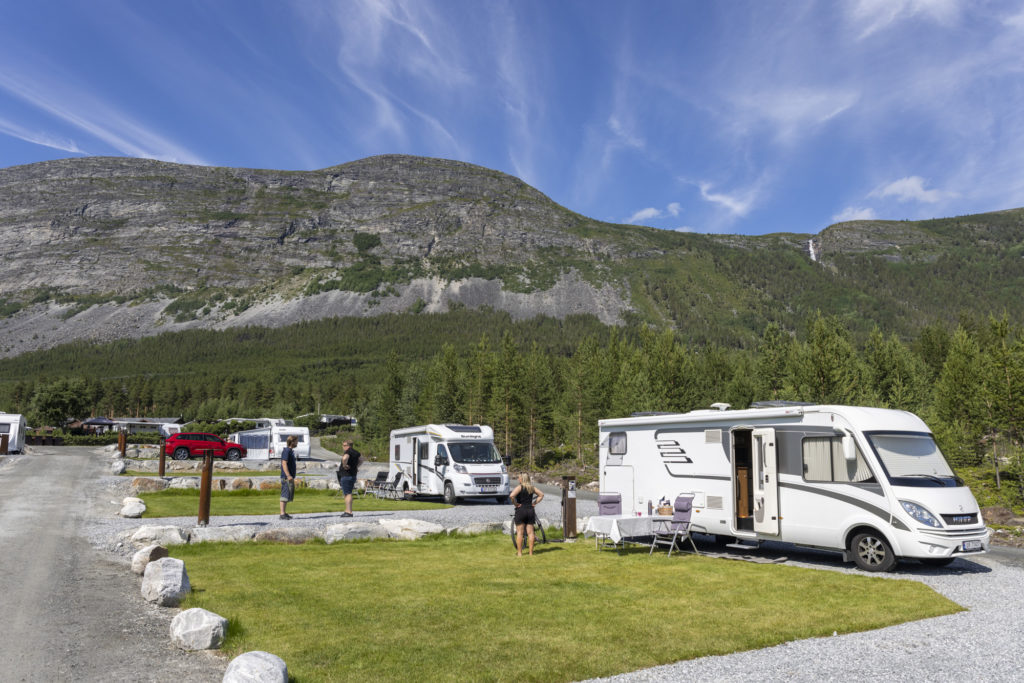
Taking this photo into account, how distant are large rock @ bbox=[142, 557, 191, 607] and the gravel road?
144 millimetres

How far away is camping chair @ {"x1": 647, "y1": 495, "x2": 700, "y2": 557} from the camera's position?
1314 centimetres

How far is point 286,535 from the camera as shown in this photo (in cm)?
1388

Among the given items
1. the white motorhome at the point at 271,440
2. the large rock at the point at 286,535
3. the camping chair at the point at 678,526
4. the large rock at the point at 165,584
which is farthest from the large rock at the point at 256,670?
the white motorhome at the point at 271,440

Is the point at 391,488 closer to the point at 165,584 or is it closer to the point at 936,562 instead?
the point at 165,584

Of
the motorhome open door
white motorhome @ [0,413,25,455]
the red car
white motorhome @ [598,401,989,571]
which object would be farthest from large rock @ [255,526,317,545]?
white motorhome @ [0,413,25,455]

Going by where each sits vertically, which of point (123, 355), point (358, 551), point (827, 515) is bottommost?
point (358, 551)

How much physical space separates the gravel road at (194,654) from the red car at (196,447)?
3200 cm

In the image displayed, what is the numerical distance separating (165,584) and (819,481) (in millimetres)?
11059

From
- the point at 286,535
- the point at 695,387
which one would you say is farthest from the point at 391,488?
the point at 695,387

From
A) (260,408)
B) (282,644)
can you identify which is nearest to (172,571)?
(282,644)

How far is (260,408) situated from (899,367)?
101879 millimetres

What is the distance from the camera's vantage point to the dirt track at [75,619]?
226 inches

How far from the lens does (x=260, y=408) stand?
11681 cm

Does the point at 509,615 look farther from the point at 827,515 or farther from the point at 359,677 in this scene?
the point at 827,515
